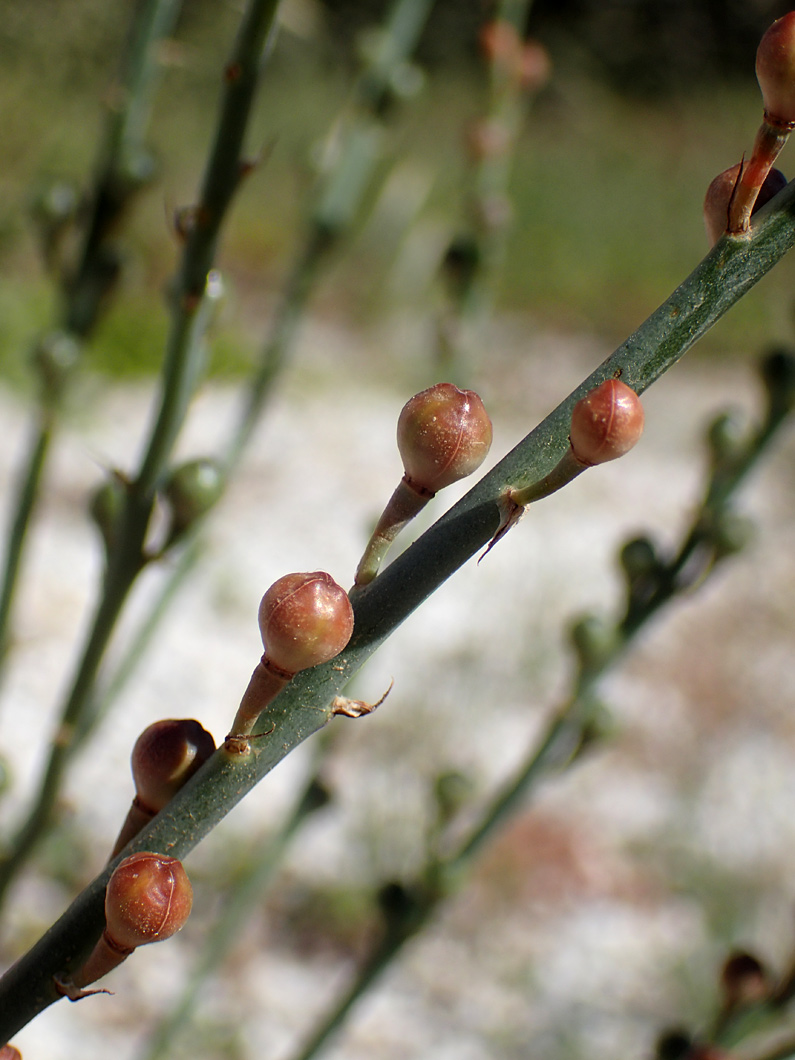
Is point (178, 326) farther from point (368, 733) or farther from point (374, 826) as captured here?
point (368, 733)

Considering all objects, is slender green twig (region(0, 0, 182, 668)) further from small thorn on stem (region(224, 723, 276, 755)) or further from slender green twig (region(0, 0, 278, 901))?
small thorn on stem (region(224, 723, 276, 755))

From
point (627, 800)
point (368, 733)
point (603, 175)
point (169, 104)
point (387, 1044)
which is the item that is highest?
point (169, 104)

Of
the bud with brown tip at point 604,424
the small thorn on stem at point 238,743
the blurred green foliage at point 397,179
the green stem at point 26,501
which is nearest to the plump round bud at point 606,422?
the bud with brown tip at point 604,424

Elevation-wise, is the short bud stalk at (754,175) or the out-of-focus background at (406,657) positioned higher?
the out-of-focus background at (406,657)

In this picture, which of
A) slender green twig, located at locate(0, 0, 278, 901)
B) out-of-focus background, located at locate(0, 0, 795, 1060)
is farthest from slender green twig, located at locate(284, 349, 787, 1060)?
slender green twig, located at locate(0, 0, 278, 901)

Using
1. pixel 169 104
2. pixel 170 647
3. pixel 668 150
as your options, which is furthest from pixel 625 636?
pixel 668 150

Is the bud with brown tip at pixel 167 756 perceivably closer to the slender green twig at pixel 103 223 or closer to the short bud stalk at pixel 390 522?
the short bud stalk at pixel 390 522
